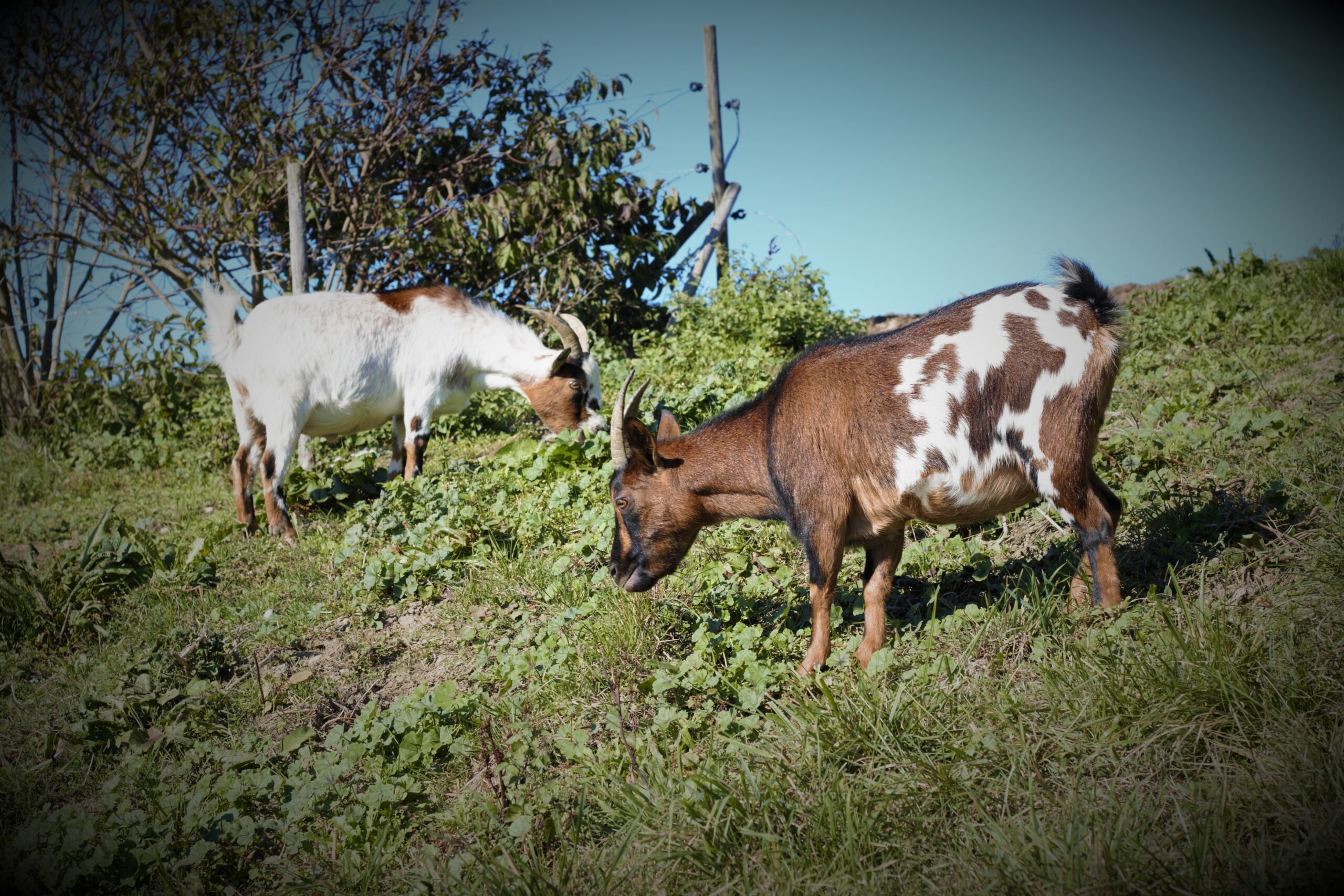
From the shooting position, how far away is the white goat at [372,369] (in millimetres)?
6684

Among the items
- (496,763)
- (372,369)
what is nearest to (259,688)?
(496,763)

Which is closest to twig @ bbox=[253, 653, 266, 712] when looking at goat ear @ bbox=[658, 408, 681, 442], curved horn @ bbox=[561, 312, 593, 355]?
goat ear @ bbox=[658, 408, 681, 442]

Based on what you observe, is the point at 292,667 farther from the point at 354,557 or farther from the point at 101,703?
the point at 354,557

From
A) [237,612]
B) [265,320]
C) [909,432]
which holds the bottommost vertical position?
[237,612]

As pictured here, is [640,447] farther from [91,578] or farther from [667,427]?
[91,578]

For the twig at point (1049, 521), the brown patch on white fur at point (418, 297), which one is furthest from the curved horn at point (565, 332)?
the twig at point (1049, 521)

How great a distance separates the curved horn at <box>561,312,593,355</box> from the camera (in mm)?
7977

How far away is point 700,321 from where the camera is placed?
9094 millimetres

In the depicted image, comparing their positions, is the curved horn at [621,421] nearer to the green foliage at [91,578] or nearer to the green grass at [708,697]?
the green grass at [708,697]

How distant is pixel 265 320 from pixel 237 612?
9.46ft

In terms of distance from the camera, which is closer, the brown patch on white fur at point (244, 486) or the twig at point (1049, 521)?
the twig at point (1049, 521)

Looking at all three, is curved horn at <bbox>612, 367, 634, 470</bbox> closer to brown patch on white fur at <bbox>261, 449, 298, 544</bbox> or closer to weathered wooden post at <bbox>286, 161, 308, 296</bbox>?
brown patch on white fur at <bbox>261, 449, 298, 544</bbox>

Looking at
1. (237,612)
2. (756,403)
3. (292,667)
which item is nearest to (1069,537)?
(756,403)

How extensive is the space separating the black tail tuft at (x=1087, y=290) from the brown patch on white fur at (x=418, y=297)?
18.9 feet
